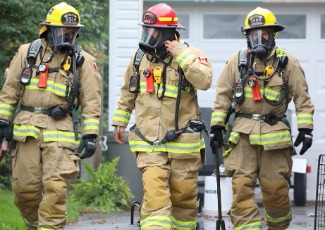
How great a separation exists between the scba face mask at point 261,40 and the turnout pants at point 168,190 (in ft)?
4.07

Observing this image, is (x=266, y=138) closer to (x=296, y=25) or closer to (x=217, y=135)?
(x=217, y=135)

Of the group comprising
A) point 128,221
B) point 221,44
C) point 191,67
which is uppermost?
point 221,44

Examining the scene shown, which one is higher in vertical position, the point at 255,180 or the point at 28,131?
the point at 28,131

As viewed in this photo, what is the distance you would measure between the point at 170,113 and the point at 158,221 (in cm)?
107

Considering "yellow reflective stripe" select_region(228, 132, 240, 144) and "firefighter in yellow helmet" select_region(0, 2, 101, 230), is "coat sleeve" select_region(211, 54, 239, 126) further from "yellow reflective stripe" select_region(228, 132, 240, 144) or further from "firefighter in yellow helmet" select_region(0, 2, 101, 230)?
"firefighter in yellow helmet" select_region(0, 2, 101, 230)

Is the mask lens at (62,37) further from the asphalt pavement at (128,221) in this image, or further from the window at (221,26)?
the window at (221,26)

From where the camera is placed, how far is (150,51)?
10391 mm

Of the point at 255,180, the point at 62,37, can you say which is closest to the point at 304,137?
the point at 255,180

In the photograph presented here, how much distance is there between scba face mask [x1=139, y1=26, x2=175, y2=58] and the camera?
34.0 feet

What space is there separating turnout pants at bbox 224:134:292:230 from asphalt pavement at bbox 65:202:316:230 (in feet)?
5.14

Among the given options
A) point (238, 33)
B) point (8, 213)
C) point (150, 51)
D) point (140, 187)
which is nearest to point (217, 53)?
point (238, 33)

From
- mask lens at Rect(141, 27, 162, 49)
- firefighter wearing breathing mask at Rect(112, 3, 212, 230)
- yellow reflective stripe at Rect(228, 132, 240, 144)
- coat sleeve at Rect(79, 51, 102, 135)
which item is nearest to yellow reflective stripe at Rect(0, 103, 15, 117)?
coat sleeve at Rect(79, 51, 102, 135)

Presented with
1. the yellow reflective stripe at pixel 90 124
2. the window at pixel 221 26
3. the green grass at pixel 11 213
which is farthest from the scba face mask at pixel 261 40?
the window at pixel 221 26

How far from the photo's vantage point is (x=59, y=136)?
33.9ft
